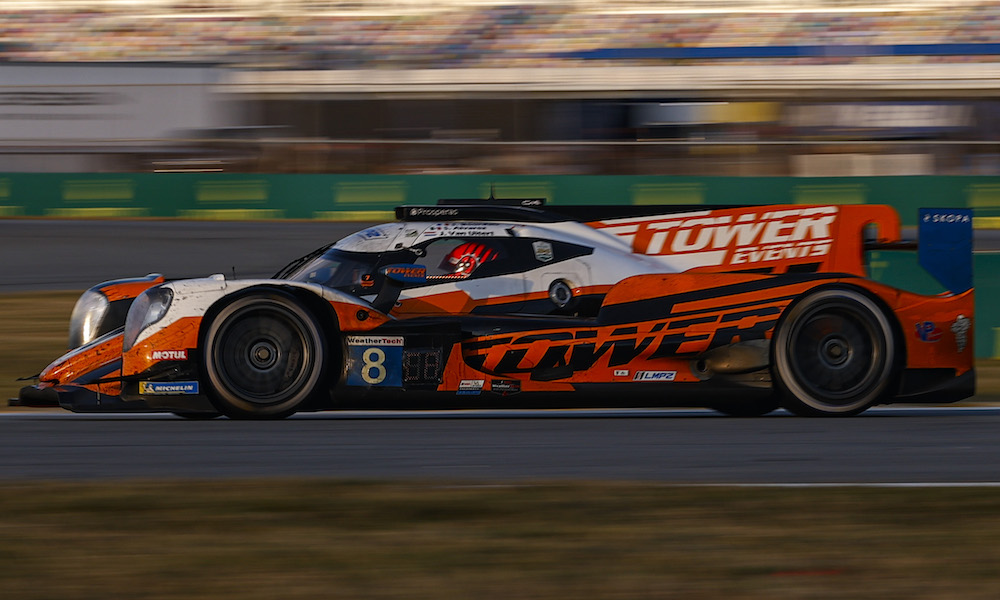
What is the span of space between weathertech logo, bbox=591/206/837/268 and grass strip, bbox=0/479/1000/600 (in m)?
2.82

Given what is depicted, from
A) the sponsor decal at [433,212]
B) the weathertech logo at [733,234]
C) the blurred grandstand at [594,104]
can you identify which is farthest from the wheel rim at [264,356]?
the blurred grandstand at [594,104]

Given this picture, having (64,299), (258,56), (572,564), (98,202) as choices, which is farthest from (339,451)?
(258,56)

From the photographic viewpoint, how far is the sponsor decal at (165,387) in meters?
7.32

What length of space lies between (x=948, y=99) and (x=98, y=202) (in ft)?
47.1

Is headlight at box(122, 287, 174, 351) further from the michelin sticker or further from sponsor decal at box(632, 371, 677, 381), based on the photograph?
sponsor decal at box(632, 371, 677, 381)

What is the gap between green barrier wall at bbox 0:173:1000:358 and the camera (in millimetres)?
20922

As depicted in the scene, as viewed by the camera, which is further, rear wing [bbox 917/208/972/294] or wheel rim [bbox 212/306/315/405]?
rear wing [bbox 917/208/972/294]

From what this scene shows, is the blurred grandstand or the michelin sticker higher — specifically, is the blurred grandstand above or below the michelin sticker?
above

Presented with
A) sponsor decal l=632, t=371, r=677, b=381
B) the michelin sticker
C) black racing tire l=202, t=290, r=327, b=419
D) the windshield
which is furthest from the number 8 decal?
sponsor decal l=632, t=371, r=677, b=381

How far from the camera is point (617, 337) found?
7520 mm

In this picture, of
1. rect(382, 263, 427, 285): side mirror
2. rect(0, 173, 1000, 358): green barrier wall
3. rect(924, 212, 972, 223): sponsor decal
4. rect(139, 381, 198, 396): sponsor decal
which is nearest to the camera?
rect(139, 381, 198, 396): sponsor decal

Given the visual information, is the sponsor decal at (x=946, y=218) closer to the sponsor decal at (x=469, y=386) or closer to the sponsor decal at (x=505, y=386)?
the sponsor decal at (x=505, y=386)

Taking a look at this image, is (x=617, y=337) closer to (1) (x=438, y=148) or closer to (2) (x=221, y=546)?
(2) (x=221, y=546)

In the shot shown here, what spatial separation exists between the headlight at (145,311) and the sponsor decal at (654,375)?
2.57 m
